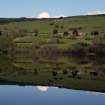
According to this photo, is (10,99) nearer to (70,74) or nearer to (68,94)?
(68,94)

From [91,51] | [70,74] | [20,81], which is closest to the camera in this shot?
[20,81]

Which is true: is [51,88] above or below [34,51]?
above

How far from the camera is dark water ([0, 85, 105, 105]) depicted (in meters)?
42.7

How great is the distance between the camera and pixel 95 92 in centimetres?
5175

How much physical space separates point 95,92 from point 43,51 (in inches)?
5399

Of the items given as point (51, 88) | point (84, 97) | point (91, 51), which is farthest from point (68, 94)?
point (91, 51)

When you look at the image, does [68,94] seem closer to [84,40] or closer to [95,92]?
[95,92]

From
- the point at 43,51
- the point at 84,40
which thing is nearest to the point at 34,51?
the point at 43,51

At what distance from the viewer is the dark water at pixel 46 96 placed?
140 feet

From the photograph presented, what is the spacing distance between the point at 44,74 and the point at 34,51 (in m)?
117

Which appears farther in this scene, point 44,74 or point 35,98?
point 44,74

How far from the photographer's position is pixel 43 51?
618ft

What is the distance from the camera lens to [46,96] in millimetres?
47750

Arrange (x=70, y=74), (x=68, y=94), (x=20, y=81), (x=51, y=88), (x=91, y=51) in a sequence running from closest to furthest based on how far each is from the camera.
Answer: (x=68, y=94) → (x=51, y=88) → (x=20, y=81) → (x=70, y=74) → (x=91, y=51)
